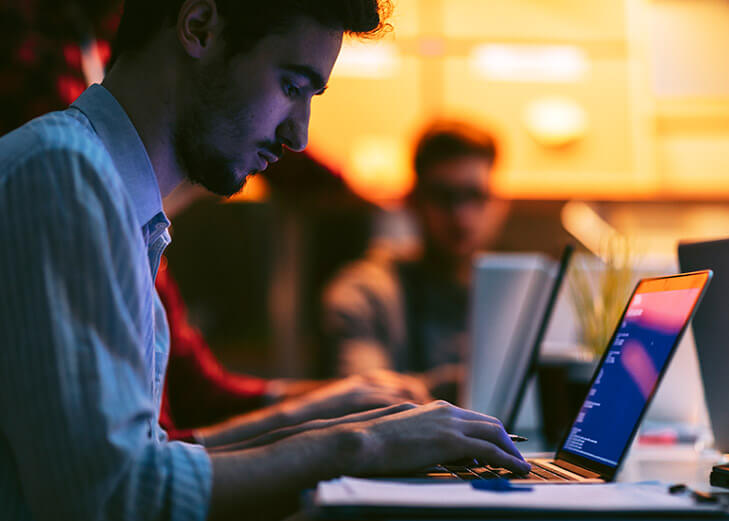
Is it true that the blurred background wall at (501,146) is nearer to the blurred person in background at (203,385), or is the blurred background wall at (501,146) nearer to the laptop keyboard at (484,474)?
the blurred person in background at (203,385)

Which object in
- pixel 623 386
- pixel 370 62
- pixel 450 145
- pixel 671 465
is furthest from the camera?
pixel 370 62

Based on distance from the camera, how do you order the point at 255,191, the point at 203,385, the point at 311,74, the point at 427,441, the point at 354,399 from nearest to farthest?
the point at 427,441 < the point at 311,74 < the point at 354,399 < the point at 203,385 < the point at 255,191

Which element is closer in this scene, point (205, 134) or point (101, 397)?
point (101, 397)

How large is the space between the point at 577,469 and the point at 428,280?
1663 millimetres

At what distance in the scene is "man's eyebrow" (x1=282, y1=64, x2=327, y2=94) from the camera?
89 centimetres

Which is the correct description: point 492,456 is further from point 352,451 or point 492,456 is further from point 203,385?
point 203,385

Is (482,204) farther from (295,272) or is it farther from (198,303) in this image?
(198,303)

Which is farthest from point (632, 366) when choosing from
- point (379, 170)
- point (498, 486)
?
point (379, 170)

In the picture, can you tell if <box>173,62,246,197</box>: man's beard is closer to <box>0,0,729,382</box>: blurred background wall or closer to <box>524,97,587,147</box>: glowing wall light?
<box>0,0,729,382</box>: blurred background wall

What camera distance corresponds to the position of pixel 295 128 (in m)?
0.97

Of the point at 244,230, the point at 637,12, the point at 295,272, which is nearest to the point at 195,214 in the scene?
the point at 244,230

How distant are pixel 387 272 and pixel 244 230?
29.5 inches

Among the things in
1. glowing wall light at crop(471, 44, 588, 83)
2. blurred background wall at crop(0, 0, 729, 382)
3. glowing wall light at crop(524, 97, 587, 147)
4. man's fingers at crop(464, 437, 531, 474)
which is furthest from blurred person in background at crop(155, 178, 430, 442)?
glowing wall light at crop(471, 44, 588, 83)

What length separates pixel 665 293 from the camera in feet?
2.70
